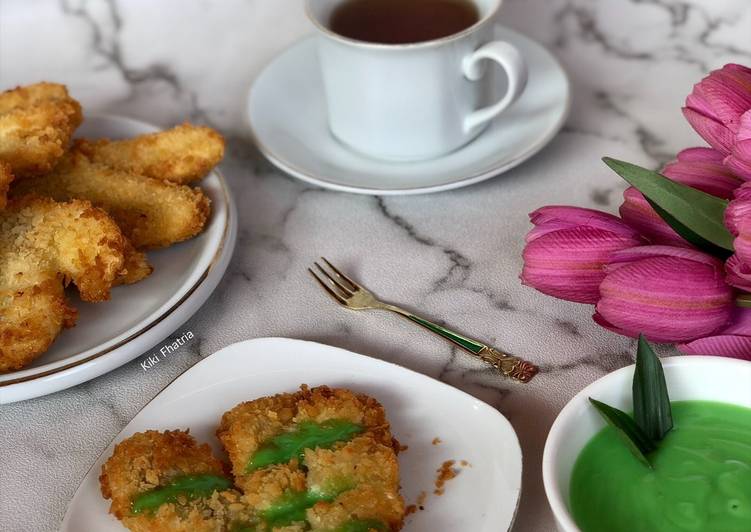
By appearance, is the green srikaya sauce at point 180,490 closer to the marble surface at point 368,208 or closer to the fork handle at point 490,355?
the marble surface at point 368,208

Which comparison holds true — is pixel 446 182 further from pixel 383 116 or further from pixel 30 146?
pixel 30 146

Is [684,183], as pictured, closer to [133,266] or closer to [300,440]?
[300,440]

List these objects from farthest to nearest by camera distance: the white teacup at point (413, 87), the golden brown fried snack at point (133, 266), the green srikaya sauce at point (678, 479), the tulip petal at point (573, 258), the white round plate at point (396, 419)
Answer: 1. the white teacup at point (413, 87)
2. the golden brown fried snack at point (133, 266)
3. the tulip petal at point (573, 258)
4. the white round plate at point (396, 419)
5. the green srikaya sauce at point (678, 479)

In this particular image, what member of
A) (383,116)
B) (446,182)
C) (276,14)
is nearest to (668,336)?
(446,182)

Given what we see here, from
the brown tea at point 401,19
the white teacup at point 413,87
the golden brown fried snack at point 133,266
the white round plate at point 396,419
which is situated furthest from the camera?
the brown tea at point 401,19

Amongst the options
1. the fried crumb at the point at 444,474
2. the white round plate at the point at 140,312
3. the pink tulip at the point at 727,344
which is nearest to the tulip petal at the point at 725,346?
the pink tulip at the point at 727,344

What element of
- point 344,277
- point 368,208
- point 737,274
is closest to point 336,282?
point 344,277
